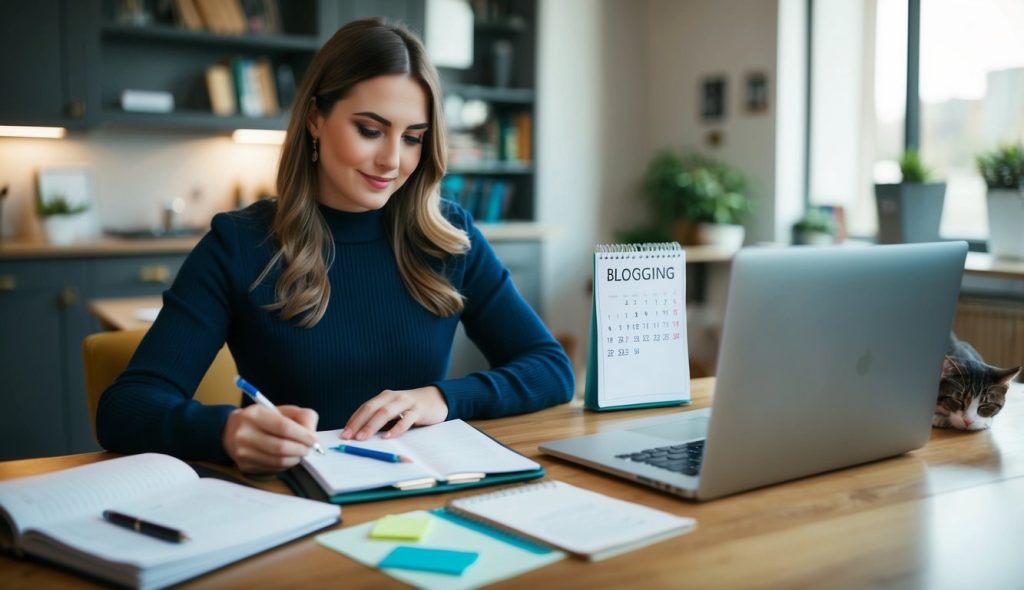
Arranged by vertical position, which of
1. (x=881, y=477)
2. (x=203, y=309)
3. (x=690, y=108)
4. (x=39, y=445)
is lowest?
(x=39, y=445)

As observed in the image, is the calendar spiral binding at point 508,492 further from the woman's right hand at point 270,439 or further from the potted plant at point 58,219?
the potted plant at point 58,219

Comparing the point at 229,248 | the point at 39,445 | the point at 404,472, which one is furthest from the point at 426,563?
the point at 39,445

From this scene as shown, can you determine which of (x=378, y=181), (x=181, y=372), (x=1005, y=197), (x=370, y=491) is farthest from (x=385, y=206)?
(x=1005, y=197)

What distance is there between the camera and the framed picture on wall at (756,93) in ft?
15.3

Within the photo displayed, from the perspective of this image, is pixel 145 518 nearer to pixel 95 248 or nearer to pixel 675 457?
pixel 675 457

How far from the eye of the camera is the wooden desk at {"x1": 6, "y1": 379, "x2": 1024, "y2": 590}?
832mm

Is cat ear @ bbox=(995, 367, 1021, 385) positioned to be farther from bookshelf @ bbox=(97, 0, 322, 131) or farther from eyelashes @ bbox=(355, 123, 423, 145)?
bookshelf @ bbox=(97, 0, 322, 131)

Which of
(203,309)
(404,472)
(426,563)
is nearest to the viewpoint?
(426,563)

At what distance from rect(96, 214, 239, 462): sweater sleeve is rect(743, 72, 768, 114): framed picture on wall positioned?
360 centimetres

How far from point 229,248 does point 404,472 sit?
638 millimetres

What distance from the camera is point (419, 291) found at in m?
1.68

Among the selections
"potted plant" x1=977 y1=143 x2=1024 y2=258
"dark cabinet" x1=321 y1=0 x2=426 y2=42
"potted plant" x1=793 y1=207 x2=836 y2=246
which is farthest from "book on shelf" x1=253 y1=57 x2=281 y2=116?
"potted plant" x1=977 y1=143 x2=1024 y2=258

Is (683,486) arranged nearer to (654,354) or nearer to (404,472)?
(404,472)

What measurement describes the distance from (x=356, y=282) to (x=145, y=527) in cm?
81
